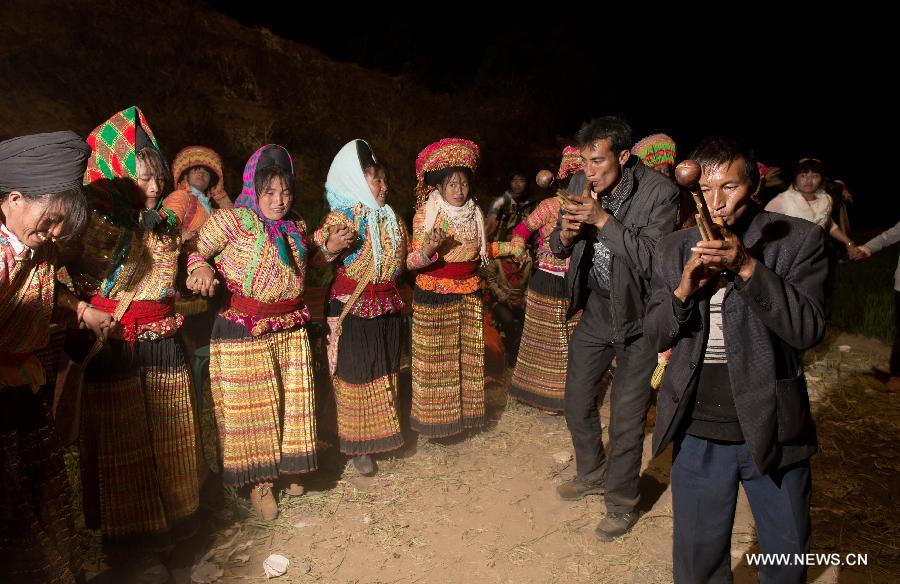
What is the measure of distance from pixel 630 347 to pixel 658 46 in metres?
15.9

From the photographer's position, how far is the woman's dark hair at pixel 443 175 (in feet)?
13.7

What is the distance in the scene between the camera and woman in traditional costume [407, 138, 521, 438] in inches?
164

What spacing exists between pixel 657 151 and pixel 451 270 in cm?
177

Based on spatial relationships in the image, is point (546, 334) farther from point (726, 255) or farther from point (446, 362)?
point (726, 255)

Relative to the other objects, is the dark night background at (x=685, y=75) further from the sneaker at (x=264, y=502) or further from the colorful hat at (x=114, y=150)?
the colorful hat at (x=114, y=150)

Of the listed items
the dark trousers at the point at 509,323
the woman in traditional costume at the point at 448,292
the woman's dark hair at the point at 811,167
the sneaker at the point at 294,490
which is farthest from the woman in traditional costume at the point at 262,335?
the woman's dark hair at the point at 811,167

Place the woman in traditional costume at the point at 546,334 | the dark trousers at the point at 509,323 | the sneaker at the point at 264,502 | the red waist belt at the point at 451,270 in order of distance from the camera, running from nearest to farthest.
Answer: the sneaker at the point at 264,502
the red waist belt at the point at 451,270
the woman in traditional costume at the point at 546,334
the dark trousers at the point at 509,323

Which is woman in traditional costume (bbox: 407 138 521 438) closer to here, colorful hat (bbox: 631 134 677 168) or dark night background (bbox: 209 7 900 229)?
colorful hat (bbox: 631 134 677 168)

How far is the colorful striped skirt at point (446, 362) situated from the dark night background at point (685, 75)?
1127 centimetres

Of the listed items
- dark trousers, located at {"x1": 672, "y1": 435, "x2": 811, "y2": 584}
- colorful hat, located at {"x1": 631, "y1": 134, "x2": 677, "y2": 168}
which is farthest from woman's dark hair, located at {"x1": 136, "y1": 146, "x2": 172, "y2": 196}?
colorful hat, located at {"x1": 631, "y1": 134, "x2": 677, "y2": 168}

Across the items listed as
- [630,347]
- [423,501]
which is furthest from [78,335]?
[630,347]

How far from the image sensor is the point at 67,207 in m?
2.23

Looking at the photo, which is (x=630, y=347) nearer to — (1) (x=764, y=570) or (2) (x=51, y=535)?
(1) (x=764, y=570)

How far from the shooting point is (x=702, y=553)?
229 cm
